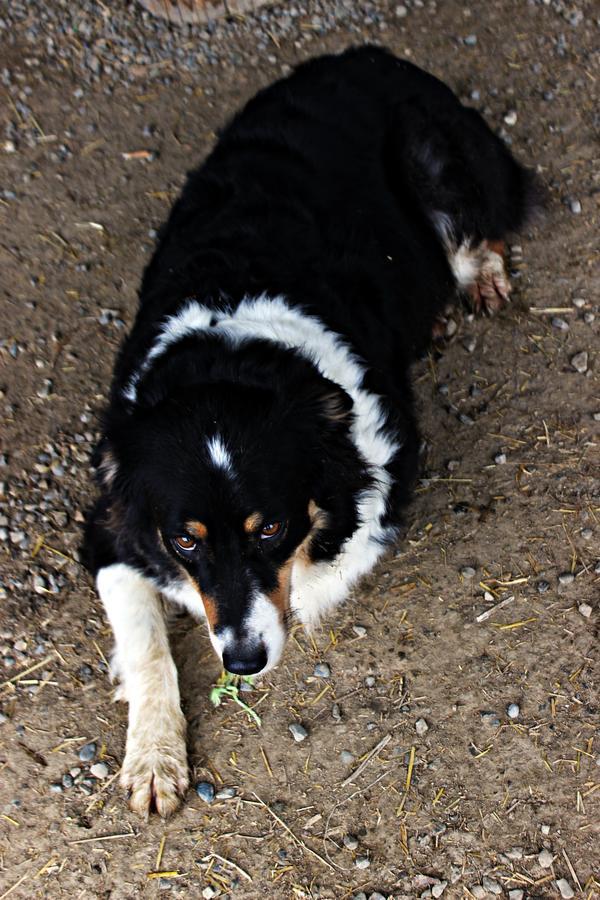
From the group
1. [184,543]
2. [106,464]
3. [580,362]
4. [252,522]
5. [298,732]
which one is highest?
[580,362]

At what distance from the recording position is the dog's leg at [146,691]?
11.1 feet

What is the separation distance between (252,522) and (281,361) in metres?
0.61

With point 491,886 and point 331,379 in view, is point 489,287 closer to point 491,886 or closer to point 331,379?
point 331,379

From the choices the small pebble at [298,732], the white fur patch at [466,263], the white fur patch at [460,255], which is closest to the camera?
the small pebble at [298,732]

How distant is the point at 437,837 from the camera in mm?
3334

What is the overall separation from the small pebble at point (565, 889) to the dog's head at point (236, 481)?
1457mm

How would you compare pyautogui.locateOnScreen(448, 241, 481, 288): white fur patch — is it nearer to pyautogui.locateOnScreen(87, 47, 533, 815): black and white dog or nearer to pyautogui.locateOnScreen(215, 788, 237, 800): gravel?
pyautogui.locateOnScreen(87, 47, 533, 815): black and white dog

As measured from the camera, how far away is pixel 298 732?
357 cm

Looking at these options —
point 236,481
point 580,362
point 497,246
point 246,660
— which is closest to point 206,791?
point 246,660

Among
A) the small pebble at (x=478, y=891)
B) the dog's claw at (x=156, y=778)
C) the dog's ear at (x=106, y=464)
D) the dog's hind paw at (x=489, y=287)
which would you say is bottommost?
the dog's claw at (x=156, y=778)

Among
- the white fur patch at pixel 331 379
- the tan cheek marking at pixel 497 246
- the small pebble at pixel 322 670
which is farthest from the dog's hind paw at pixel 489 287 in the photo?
the small pebble at pixel 322 670

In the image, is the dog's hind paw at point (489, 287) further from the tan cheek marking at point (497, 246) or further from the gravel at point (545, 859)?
the gravel at point (545, 859)

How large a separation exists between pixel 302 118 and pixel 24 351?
198 cm

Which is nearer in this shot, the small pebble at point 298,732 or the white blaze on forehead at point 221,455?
the white blaze on forehead at point 221,455
